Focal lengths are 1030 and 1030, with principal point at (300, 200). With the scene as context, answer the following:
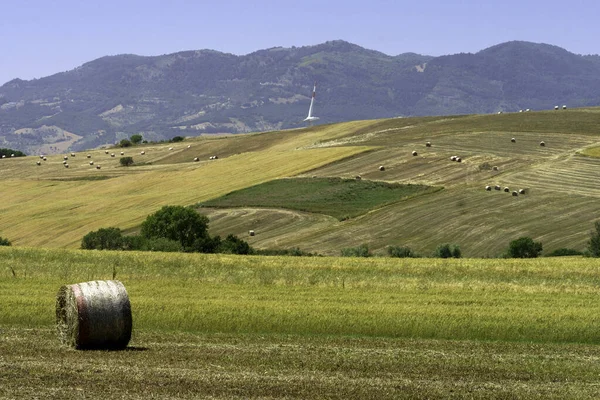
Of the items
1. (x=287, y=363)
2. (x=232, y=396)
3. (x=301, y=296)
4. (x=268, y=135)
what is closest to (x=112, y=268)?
(x=301, y=296)

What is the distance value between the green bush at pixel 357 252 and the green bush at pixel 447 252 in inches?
178

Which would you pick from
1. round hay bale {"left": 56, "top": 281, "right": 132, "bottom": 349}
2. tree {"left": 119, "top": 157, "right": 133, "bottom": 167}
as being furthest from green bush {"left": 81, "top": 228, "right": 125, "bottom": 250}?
tree {"left": 119, "top": 157, "right": 133, "bottom": 167}

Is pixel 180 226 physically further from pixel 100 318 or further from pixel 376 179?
pixel 100 318

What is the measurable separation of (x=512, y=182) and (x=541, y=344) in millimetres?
61774

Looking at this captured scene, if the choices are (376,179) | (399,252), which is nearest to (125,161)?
(376,179)

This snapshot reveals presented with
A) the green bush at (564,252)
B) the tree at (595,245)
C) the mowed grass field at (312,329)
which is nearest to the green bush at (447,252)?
the green bush at (564,252)

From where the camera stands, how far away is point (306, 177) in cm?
9775

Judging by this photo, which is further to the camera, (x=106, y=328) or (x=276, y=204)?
(x=276, y=204)

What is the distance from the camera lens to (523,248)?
67.7 m

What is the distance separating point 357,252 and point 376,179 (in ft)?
86.3

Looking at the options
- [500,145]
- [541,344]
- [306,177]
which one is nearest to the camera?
[541,344]

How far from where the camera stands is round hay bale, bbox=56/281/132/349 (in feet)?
79.9

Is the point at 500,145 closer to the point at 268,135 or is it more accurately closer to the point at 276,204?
the point at 276,204

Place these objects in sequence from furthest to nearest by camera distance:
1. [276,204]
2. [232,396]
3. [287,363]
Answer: [276,204], [287,363], [232,396]
